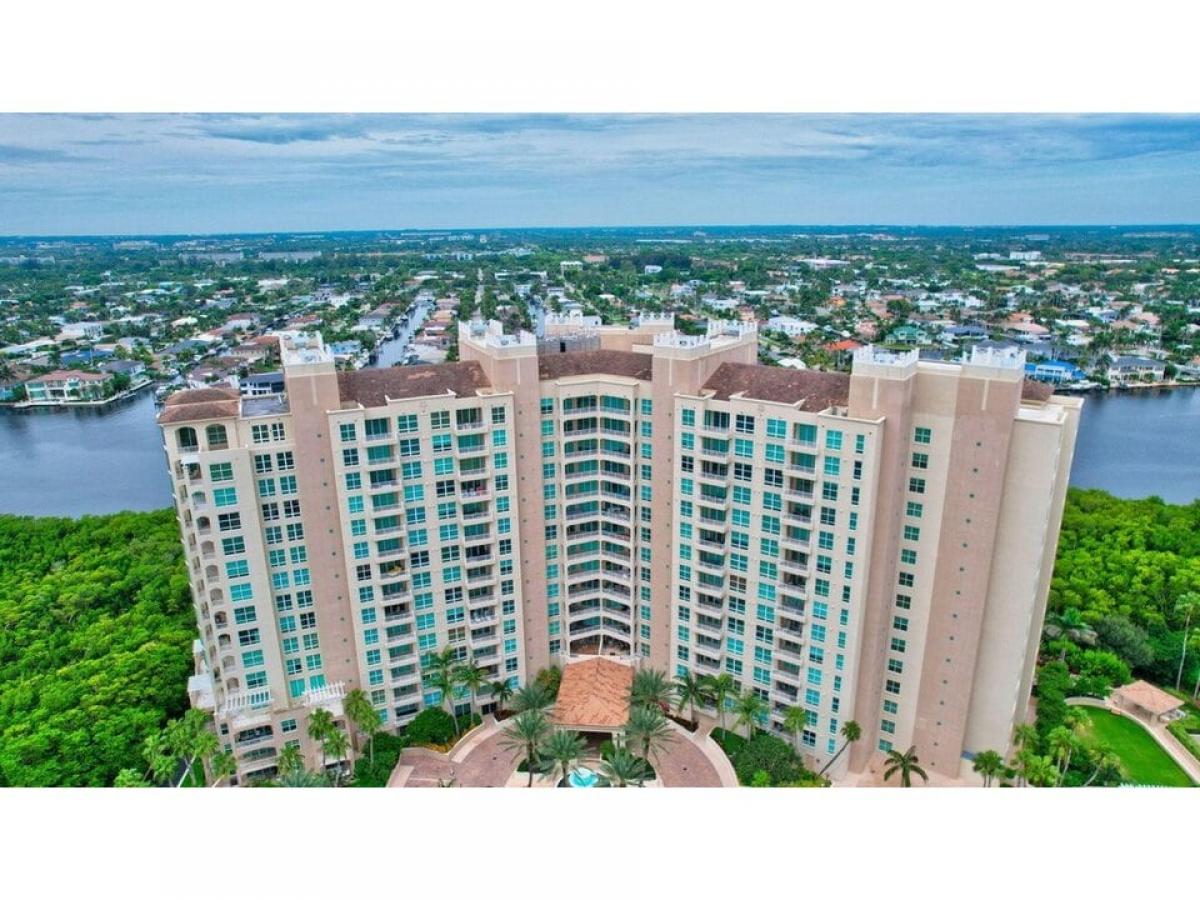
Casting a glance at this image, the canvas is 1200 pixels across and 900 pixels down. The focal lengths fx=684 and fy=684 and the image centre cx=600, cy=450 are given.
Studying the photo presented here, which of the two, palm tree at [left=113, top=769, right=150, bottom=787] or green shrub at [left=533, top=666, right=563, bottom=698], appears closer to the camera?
palm tree at [left=113, top=769, right=150, bottom=787]

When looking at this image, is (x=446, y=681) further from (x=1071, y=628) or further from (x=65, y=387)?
(x=65, y=387)

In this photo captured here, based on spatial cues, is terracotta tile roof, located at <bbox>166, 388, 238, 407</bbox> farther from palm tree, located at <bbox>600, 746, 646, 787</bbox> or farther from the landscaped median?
the landscaped median

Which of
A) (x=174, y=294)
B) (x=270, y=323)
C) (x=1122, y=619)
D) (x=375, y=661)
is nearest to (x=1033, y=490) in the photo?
(x=1122, y=619)

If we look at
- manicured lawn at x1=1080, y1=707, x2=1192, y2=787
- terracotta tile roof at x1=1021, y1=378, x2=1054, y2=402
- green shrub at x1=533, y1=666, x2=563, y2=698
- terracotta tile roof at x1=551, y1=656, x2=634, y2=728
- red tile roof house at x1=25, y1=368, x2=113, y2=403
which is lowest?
manicured lawn at x1=1080, y1=707, x2=1192, y2=787

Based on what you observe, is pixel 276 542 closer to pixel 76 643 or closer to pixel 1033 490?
pixel 76 643

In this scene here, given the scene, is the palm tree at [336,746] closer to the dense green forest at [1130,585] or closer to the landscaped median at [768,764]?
the landscaped median at [768,764]

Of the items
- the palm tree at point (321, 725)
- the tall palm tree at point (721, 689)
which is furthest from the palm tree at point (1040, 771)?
the palm tree at point (321, 725)

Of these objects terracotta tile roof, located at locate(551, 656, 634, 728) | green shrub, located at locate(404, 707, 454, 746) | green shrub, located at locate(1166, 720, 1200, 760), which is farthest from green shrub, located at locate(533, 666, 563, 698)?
green shrub, located at locate(1166, 720, 1200, 760)
